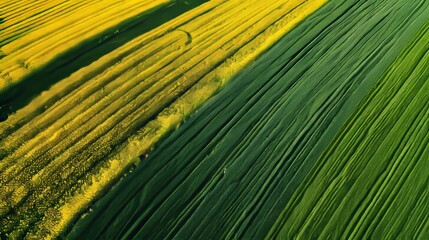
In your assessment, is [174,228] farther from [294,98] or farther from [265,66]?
[265,66]

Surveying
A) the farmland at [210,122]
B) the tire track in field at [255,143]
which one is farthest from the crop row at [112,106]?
the tire track in field at [255,143]

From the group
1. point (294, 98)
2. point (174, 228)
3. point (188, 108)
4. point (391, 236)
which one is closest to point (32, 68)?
point (188, 108)

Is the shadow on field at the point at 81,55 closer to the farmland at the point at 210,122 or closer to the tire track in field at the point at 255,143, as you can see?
the farmland at the point at 210,122

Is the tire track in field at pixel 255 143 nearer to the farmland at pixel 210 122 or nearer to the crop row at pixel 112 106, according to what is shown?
the farmland at pixel 210 122

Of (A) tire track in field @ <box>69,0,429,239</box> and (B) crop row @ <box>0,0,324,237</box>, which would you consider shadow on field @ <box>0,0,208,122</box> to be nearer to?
(B) crop row @ <box>0,0,324,237</box>

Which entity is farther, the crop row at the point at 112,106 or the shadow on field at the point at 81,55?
the shadow on field at the point at 81,55

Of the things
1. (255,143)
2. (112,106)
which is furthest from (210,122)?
(112,106)

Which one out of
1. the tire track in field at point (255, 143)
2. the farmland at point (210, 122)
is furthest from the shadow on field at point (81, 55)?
the tire track in field at point (255, 143)
